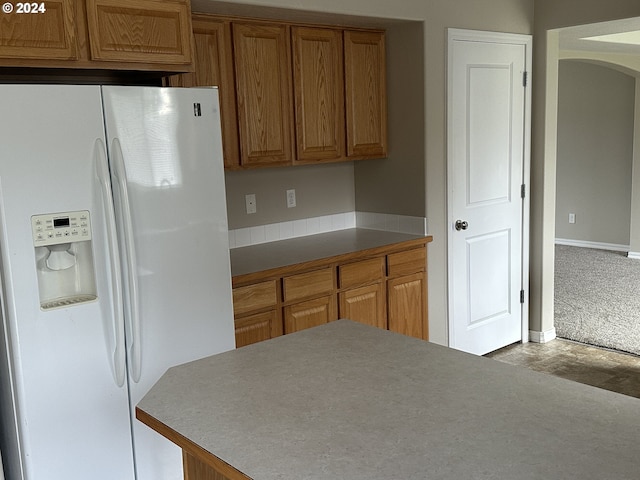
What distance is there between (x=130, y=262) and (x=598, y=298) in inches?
177

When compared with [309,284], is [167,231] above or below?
above

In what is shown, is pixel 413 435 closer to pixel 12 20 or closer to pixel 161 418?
pixel 161 418

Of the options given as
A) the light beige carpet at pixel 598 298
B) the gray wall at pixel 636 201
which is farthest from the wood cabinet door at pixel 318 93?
the gray wall at pixel 636 201

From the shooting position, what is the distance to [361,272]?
3.50 m

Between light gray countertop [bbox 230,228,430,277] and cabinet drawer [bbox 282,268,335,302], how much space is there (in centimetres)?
8

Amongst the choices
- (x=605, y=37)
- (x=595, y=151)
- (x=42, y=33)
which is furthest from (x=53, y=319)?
(x=595, y=151)

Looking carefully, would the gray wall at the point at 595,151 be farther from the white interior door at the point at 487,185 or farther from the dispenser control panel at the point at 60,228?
the dispenser control panel at the point at 60,228

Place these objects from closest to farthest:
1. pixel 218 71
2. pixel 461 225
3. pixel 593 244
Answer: pixel 218 71 < pixel 461 225 < pixel 593 244

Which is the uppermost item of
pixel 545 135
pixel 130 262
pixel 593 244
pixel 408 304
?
pixel 545 135

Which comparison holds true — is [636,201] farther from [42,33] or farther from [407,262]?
[42,33]

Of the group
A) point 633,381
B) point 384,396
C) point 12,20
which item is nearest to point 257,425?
point 384,396

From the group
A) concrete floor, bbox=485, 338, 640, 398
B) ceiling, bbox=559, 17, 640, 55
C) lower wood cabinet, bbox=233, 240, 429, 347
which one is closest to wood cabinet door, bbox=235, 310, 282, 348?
lower wood cabinet, bbox=233, 240, 429, 347

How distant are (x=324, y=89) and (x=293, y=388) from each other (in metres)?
2.39

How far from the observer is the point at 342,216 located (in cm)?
421
